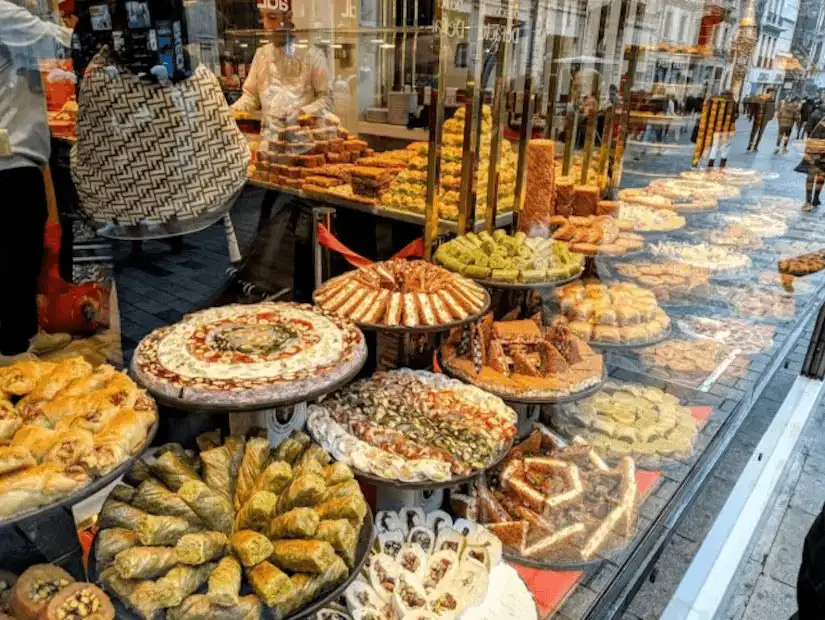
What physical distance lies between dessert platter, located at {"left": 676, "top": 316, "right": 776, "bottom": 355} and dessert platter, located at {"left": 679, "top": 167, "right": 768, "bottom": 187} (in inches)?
68.6

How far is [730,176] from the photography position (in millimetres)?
5270

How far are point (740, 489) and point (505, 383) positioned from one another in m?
1.51

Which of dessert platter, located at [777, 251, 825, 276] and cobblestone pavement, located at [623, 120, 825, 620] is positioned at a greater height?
dessert platter, located at [777, 251, 825, 276]

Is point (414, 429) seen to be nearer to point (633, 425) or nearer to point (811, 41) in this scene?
point (633, 425)

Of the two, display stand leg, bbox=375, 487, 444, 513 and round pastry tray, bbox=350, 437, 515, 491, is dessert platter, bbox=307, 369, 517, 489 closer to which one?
round pastry tray, bbox=350, 437, 515, 491

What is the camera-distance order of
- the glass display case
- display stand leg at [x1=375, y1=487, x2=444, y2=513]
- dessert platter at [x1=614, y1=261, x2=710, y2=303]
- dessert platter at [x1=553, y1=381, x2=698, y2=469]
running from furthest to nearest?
1. dessert platter at [x1=614, y1=261, x2=710, y2=303]
2. dessert platter at [x1=553, y1=381, x2=698, y2=469]
3. the glass display case
4. display stand leg at [x1=375, y1=487, x2=444, y2=513]

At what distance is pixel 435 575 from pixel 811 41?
4.82m

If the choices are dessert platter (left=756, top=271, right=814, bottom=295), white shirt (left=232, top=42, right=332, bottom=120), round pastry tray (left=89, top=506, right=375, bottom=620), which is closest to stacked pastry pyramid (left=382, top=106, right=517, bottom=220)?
white shirt (left=232, top=42, right=332, bottom=120)

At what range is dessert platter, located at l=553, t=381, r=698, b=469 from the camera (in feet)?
9.10

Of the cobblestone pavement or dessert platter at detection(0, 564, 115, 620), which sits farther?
the cobblestone pavement

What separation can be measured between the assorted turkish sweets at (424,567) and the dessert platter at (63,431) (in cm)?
Answer: 73

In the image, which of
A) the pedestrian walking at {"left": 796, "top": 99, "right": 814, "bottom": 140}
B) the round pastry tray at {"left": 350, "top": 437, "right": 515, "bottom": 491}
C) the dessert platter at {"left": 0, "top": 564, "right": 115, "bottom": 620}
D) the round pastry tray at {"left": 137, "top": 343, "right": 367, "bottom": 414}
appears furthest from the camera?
the pedestrian walking at {"left": 796, "top": 99, "right": 814, "bottom": 140}

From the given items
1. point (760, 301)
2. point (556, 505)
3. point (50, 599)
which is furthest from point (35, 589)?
point (760, 301)

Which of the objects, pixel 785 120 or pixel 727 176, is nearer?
pixel 785 120
